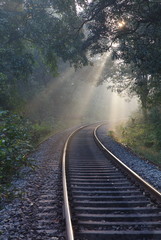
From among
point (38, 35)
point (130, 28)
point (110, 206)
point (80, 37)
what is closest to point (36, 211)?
point (110, 206)

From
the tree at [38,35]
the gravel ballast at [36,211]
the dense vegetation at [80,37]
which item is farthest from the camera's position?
the tree at [38,35]

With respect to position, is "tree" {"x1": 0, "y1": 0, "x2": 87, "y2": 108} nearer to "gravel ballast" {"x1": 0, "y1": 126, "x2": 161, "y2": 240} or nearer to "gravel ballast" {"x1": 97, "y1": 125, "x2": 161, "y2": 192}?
"gravel ballast" {"x1": 97, "y1": 125, "x2": 161, "y2": 192}

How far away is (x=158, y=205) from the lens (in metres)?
5.52

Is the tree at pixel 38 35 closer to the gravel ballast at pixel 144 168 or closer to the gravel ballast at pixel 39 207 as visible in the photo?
the gravel ballast at pixel 144 168

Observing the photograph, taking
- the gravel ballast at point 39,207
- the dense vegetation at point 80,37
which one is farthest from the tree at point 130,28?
the gravel ballast at point 39,207

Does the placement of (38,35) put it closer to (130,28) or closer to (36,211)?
(130,28)

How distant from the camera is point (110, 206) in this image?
5672mm

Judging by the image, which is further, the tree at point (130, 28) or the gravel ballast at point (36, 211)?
the tree at point (130, 28)

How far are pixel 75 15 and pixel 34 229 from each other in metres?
14.6

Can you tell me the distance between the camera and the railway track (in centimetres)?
433

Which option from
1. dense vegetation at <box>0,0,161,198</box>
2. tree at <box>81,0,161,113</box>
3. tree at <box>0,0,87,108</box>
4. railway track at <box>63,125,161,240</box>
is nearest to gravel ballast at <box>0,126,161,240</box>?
railway track at <box>63,125,161,240</box>

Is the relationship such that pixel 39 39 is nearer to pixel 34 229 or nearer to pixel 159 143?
pixel 159 143

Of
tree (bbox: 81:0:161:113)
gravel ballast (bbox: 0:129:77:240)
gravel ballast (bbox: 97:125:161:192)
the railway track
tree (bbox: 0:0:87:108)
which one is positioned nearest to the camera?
the railway track

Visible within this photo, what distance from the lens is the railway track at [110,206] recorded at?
433 cm
